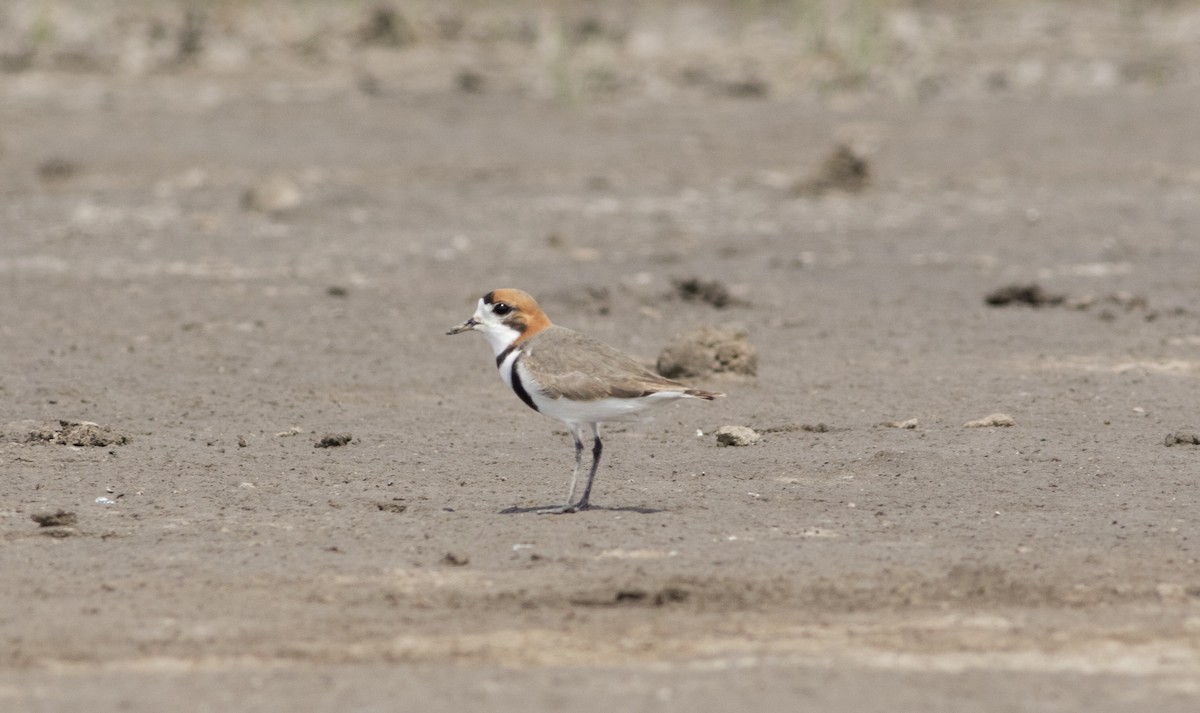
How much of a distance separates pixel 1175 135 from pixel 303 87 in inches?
389

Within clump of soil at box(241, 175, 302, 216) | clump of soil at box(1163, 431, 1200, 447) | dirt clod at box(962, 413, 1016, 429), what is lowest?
clump of soil at box(1163, 431, 1200, 447)

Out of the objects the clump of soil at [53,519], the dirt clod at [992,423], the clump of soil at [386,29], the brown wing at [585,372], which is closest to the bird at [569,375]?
the brown wing at [585,372]

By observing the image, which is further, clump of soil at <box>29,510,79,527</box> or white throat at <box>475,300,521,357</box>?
white throat at <box>475,300,521,357</box>

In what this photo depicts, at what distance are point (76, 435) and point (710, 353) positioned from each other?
3356mm

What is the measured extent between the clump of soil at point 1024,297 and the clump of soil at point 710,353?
9.39 feet

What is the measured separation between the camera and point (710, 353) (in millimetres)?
10094

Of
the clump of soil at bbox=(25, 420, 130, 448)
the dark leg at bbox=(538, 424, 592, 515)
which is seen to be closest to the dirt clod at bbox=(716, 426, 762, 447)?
the dark leg at bbox=(538, 424, 592, 515)

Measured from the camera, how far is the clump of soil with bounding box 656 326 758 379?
1010 centimetres

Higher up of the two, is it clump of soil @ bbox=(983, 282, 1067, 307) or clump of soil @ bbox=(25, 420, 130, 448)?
clump of soil @ bbox=(983, 282, 1067, 307)

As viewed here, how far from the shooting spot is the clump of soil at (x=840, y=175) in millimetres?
16344

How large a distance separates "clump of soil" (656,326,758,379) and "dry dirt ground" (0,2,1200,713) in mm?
210

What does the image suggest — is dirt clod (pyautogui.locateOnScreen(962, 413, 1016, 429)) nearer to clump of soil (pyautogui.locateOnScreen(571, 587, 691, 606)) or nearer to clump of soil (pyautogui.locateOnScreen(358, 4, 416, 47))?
clump of soil (pyautogui.locateOnScreen(571, 587, 691, 606))

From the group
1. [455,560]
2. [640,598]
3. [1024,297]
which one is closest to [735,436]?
[455,560]

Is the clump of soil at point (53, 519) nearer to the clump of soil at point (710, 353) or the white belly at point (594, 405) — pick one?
the white belly at point (594, 405)
